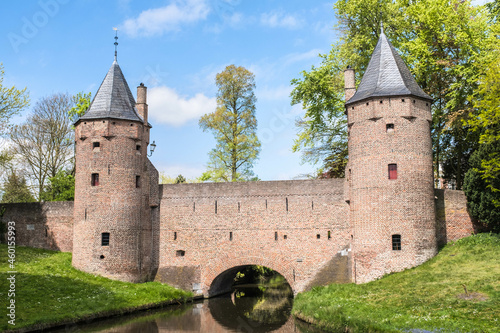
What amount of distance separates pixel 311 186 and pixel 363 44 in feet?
30.2

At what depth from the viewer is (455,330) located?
11.0 metres

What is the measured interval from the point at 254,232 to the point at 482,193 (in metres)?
9.08

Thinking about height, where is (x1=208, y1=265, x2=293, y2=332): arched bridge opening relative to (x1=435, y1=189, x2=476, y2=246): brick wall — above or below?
below

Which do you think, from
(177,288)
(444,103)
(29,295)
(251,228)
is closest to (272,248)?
(251,228)

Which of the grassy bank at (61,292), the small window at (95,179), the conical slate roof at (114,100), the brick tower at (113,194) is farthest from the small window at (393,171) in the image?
the small window at (95,179)

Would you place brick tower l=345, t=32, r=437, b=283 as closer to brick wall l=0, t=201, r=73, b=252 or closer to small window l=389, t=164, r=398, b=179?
small window l=389, t=164, r=398, b=179

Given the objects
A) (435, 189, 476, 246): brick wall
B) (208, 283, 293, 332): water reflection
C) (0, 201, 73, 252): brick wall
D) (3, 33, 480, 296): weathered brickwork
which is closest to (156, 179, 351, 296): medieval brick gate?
(3, 33, 480, 296): weathered brickwork

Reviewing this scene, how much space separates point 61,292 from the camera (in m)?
17.5

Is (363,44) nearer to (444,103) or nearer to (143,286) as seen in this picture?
(444,103)

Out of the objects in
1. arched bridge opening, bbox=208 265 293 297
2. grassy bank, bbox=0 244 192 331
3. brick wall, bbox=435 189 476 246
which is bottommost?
arched bridge opening, bbox=208 265 293 297

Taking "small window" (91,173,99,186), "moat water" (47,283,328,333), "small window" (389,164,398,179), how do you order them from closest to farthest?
"moat water" (47,283,328,333) → "small window" (389,164,398,179) → "small window" (91,173,99,186)

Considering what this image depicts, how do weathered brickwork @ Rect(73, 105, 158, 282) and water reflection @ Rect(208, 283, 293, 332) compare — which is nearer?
water reflection @ Rect(208, 283, 293, 332)

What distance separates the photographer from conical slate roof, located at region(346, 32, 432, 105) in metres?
18.8

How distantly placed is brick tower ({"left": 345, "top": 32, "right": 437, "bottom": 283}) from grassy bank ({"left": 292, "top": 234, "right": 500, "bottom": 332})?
0.89 meters
